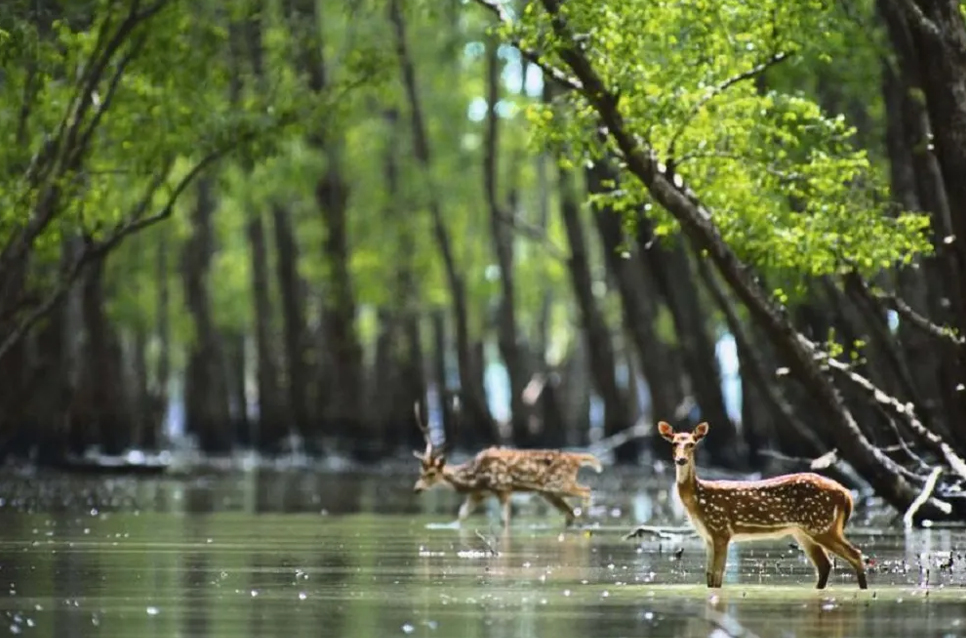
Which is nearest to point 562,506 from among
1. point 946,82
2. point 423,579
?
point 946,82

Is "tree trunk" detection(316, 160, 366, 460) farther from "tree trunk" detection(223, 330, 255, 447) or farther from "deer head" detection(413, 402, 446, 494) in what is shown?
"deer head" detection(413, 402, 446, 494)

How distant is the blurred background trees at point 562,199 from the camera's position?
22828mm

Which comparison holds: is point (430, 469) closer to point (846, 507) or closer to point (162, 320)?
point (846, 507)

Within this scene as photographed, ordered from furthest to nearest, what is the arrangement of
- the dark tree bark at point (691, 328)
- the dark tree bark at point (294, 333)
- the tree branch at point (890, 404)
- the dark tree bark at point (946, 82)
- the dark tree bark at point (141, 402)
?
the dark tree bark at point (141, 402)
the dark tree bark at point (294, 333)
the dark tree bark at point (691, 328)
the tree branch at point (890, 404)
the dark tree bark at point (946, 82)

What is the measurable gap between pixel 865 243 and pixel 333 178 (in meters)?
34.3

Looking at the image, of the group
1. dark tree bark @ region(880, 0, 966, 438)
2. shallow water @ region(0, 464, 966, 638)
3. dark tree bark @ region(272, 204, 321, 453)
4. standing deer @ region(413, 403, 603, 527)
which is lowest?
shallow water @ region(0, 464, 966, 638)

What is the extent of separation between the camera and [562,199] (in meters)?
50.3

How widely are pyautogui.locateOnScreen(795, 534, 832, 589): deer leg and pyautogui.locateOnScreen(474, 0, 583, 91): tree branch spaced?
717 centimetres

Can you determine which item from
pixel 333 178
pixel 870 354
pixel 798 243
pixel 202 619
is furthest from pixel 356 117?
pixel 202 619

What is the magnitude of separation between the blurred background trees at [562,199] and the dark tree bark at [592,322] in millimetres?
68

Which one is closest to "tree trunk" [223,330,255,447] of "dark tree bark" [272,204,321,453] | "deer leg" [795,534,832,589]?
"dark tree bark" [272,204,321,453]

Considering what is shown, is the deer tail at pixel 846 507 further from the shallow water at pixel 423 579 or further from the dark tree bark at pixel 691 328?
the dark tree bark at pixel 691 328

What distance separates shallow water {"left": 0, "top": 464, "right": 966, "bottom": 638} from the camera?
1304cm

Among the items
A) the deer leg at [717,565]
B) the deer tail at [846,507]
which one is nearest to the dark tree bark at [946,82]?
the deer tail at [846,507]
